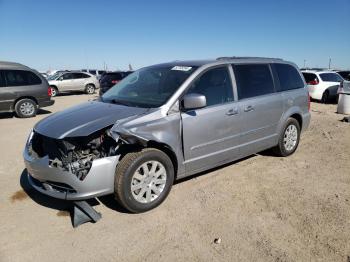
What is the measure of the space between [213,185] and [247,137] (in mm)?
975

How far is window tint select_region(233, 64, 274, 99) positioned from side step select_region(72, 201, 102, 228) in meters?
2.65

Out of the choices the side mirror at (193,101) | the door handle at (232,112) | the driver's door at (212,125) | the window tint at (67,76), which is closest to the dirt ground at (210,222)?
the driver's door at (212,125)

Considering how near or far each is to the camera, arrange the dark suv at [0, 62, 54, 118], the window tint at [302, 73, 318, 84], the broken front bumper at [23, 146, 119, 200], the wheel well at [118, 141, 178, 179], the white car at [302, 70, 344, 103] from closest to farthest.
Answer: the broken front bumper at [23, 146, 119, 200] → the wheel well at [118, 141, 178, 179] → the dark suv at [0, 62, 54, 118] → the white car at [302, 70, 344, 103] → the window tint at [302, 73, 318, 84]

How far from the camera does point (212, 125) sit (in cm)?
448

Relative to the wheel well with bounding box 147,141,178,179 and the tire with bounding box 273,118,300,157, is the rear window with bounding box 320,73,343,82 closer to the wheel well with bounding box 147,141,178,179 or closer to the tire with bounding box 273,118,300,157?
the tire with bounding box 273,118,300,157

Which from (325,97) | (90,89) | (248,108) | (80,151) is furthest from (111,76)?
(80,151)

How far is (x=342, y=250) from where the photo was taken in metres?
3.12

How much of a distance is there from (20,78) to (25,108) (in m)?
1.06

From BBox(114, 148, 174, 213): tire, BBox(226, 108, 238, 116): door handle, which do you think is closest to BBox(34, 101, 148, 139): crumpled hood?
BBox(114, 148, 174, 213): tire

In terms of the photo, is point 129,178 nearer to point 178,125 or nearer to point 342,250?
point 178,125

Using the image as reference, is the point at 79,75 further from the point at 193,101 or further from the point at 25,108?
the point at 193,101

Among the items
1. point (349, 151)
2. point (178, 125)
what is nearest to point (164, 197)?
point (178, 125)

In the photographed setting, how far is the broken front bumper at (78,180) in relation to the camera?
3.57m

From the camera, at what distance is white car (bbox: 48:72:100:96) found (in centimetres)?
2147
